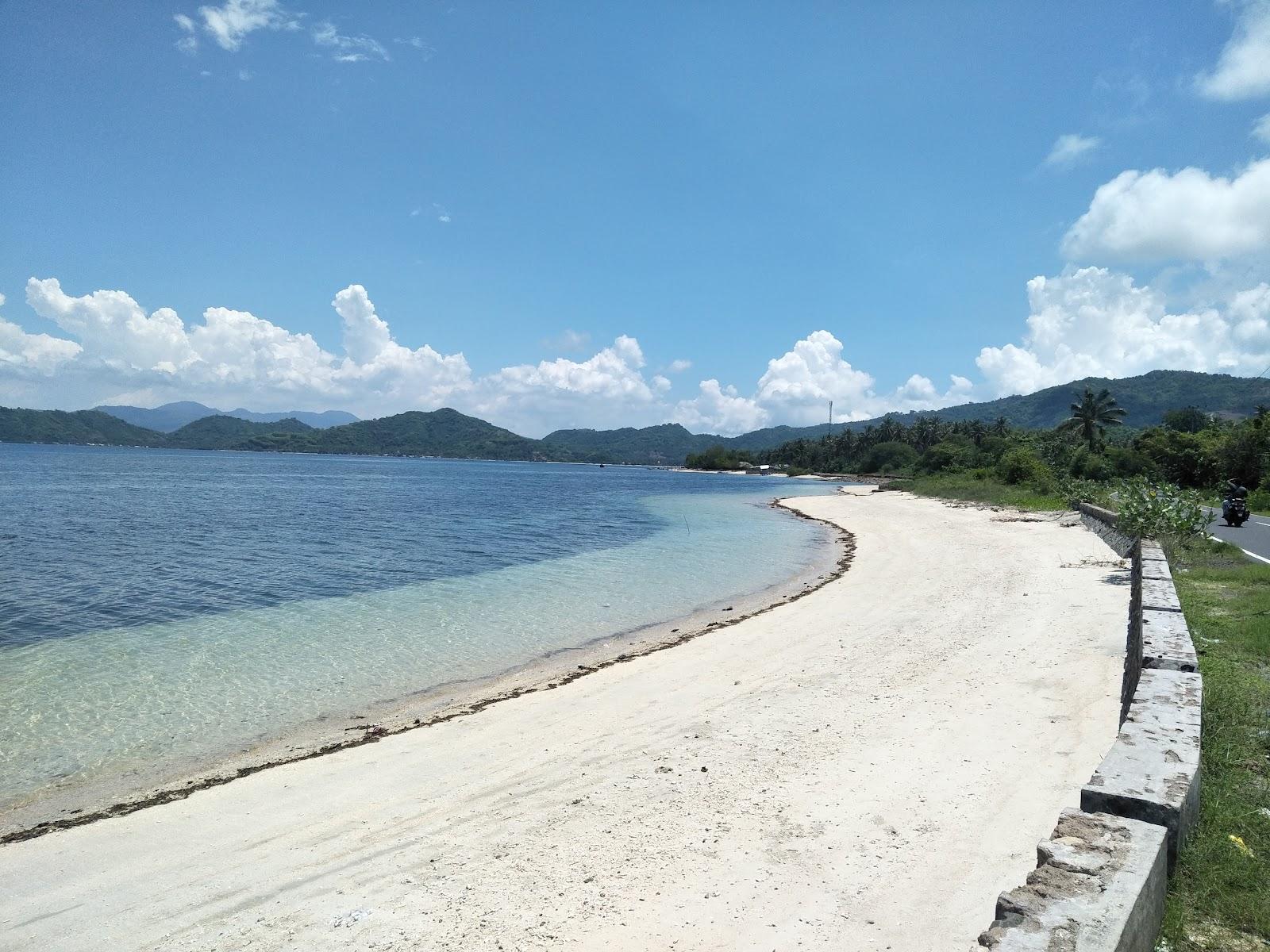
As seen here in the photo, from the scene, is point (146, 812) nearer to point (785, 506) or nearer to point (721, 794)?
point (721, 794)

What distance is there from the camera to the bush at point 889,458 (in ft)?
418

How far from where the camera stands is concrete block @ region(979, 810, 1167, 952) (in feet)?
9.69

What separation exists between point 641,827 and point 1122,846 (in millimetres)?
3557

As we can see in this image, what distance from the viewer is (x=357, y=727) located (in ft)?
31.7

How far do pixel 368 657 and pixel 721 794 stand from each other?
28.5ft

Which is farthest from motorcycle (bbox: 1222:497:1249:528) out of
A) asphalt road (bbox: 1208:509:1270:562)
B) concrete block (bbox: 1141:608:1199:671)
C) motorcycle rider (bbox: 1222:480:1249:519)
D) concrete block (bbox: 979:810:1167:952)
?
concrete block (bbox: 979:810:1167:952)

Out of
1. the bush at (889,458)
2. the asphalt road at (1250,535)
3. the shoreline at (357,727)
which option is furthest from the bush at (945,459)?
the shoreline at (357,727)

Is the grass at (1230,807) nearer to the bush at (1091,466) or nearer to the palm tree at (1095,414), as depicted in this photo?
the bush at (1091,466)

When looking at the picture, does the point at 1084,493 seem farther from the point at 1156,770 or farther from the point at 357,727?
the point at 357,727

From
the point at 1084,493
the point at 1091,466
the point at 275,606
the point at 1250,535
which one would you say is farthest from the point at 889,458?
the point at 275,606

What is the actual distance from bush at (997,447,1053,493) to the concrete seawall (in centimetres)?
4905

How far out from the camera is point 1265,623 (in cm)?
1007

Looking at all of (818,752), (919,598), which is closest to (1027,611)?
(919,598)

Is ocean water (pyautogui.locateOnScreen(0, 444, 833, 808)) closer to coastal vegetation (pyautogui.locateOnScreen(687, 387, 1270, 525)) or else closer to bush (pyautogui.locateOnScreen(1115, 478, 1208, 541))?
bush (pyautogui.locateOnScreen(1115, 478, 1208, 541))
